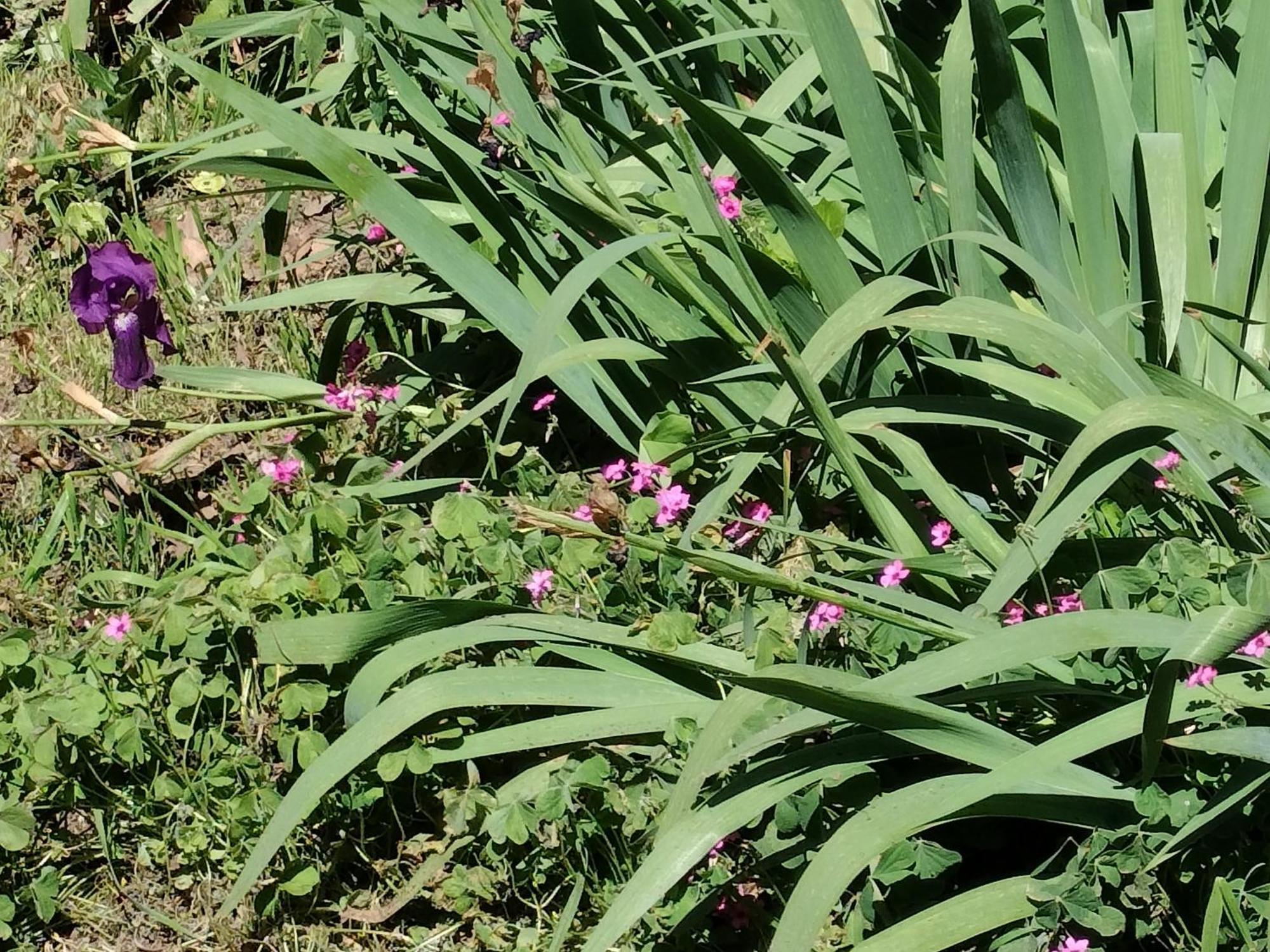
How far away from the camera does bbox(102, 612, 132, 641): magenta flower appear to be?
1681 millimetres

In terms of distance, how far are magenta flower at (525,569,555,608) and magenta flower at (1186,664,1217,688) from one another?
0.71 m

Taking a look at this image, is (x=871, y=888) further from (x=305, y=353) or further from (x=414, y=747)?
(x=305, y=353)

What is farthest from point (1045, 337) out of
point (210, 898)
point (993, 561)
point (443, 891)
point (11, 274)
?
point (11, 274)

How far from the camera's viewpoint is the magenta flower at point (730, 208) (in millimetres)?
1730

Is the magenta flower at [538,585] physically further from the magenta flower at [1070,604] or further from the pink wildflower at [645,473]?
the magenta flower at [1070,604]

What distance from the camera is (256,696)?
5.75ft

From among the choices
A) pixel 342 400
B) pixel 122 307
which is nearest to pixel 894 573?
pixel 342 400

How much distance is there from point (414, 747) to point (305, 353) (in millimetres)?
964

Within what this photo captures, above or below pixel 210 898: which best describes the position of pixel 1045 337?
above

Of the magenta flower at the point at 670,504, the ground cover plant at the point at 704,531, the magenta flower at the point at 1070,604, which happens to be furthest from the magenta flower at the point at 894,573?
the magenta flower at the point at 670,504

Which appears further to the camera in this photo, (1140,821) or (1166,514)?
(1166,514)

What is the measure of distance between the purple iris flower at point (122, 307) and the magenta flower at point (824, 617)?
0.95m

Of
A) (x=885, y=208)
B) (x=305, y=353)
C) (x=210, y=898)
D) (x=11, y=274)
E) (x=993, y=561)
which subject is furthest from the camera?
(x=11, y=274)

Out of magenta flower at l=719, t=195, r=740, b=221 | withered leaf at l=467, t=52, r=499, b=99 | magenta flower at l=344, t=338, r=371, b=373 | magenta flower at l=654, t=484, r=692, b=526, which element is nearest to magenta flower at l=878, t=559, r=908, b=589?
magenta flower at l=654, t=484, r=692, b=526
